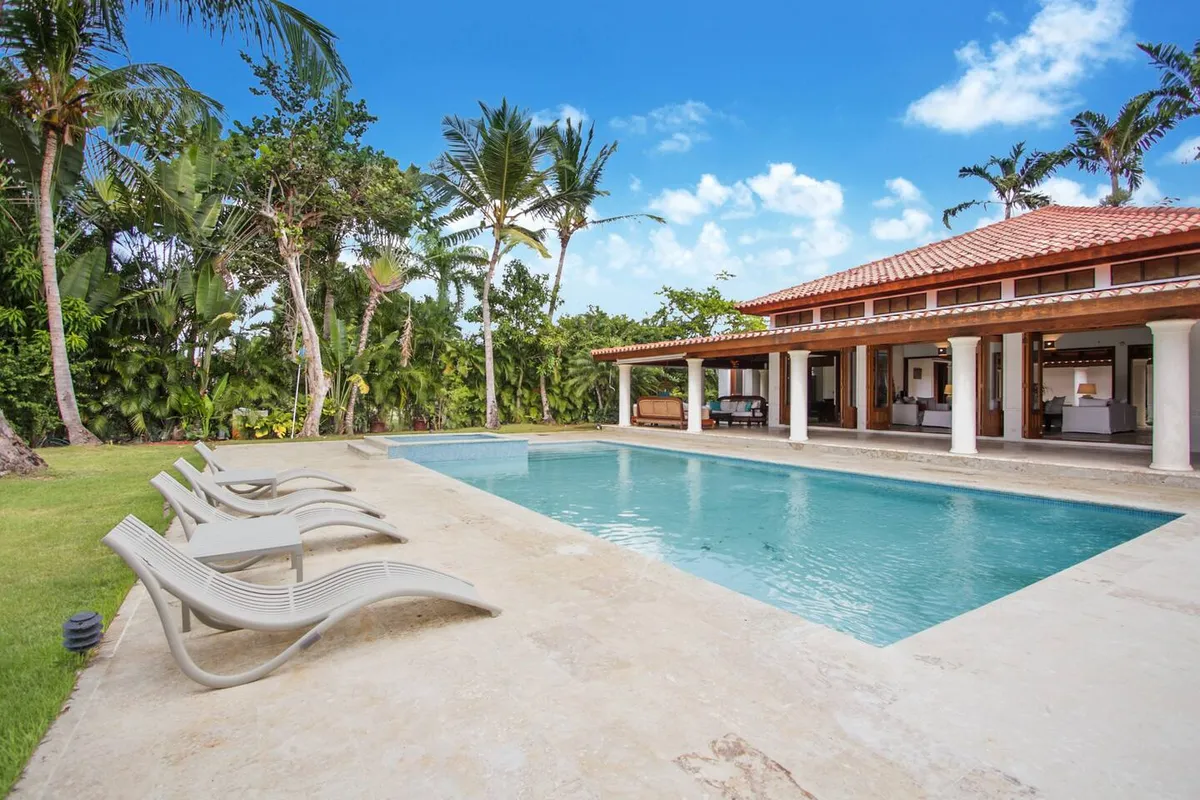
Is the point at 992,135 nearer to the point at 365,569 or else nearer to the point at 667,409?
the point at 667,409

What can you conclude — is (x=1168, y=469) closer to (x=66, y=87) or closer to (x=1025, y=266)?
(x=1025, y=266)

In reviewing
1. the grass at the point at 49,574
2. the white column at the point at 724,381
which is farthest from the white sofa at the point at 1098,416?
the grass at the point at 49,574

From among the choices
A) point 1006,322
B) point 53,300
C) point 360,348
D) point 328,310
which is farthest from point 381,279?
point 1006,322

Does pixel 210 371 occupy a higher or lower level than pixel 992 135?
lower

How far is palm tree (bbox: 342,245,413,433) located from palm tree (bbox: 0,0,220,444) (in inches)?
258

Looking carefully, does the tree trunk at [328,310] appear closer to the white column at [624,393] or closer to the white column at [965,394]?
the white column at [624,393]

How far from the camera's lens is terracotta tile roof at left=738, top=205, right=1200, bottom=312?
1274 cm

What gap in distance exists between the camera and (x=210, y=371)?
17.7 m

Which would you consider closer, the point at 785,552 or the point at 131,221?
the point at 785,552

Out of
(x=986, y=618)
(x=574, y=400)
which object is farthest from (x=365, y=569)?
(x=574, y=400)

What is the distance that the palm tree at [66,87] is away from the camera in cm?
1055

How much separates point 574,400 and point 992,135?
31315mm

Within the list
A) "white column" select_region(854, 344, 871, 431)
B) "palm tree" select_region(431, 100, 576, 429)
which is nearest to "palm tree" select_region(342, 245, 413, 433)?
"palm tree" select_region(431, 100, 576, 429)

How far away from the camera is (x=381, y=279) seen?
18297 millimetres
